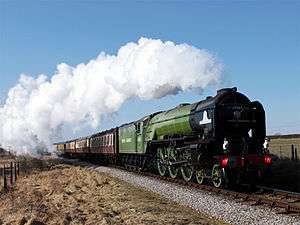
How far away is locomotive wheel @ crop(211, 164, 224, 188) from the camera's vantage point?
62.1ft

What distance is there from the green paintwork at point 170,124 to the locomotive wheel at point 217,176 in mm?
3193

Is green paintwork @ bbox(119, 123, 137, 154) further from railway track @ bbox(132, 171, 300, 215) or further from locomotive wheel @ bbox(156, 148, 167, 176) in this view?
railway track @ bbox(132, 171, 300, 215)

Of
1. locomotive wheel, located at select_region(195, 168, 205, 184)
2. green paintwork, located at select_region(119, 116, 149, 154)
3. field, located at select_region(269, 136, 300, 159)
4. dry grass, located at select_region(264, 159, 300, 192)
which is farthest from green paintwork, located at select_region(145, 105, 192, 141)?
field, located at select_region(269, 136, 300, 159)

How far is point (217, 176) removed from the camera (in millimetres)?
19234

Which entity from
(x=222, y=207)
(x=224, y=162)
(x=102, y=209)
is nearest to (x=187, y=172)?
(x=224, y=162)

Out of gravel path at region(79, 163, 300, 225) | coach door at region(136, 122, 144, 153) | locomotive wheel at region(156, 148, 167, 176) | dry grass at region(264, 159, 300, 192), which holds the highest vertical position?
coach door at region(136, 122, 144, 153)

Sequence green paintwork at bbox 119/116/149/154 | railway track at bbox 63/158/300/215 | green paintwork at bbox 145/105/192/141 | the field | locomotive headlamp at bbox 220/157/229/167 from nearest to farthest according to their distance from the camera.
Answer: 1. railway track at bbox 63/158/300/215
2. locomotive headlamp at bbox 220/157/229/167
3. green paintwork at bbox 145/105/192/141
4. green paintwork at bbox 119/116/149/154
5. the field

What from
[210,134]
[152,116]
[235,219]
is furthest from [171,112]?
[235,219]

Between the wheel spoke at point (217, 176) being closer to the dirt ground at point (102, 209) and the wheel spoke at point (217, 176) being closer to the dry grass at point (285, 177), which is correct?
the dirt ground at point (102, 209)

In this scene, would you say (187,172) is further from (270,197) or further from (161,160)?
(270,197)

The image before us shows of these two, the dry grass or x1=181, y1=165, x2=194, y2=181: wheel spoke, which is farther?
x1=181, y1=165, x2=194, y2=181: wheel spoke

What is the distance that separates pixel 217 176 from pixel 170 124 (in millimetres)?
6435

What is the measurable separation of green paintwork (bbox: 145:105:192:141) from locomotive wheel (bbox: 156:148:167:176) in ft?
2.52

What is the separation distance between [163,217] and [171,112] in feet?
45.6
